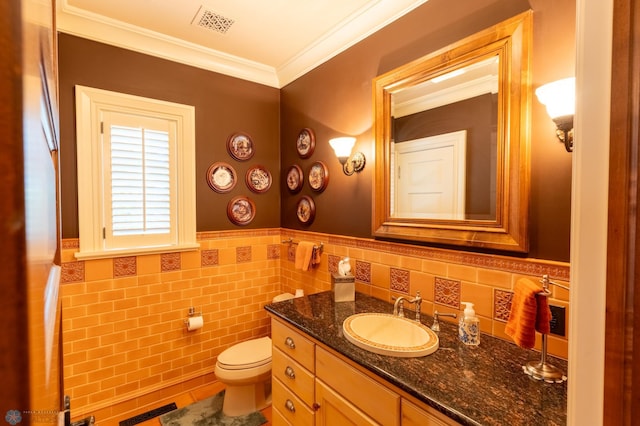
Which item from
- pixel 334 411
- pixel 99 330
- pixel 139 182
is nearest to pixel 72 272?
pixel 99 330

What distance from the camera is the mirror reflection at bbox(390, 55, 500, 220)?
1393mm

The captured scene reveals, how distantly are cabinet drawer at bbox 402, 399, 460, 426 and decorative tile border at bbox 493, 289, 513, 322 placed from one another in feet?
1.97

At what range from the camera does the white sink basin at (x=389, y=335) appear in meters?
1.22

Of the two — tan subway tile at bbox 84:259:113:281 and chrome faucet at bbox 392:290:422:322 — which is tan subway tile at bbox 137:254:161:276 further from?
chrome faucet at bbox 392:290:422:322

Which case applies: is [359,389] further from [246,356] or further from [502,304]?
[246,356]

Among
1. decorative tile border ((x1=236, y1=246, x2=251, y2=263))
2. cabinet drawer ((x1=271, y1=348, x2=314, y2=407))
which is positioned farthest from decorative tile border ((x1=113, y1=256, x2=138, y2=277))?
cabinet drawer ((x1=271, y1=348, x2=314, y2=407))

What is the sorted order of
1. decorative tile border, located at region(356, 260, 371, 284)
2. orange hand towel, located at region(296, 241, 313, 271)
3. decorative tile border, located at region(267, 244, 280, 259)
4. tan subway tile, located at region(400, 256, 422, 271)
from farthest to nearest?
decorative tile border, located at region(267, 244, 280, 259), orange hand towel, located at region(296, 241, 313, 271), decorative tile border, located at region(356, 260, 371, 284), tan subway tile, located at region(400, 256, 422, 271)

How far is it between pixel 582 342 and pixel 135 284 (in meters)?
2.43

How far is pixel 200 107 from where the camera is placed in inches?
95.2

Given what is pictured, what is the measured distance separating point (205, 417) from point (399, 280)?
1623 millimetres

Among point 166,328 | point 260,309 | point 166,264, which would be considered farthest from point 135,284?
point 260,309

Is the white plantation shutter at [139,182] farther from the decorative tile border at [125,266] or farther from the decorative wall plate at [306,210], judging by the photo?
the decorative wall plate at [306,210]

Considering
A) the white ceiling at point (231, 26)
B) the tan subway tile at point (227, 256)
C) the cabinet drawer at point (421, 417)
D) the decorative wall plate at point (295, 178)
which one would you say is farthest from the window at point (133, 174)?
the cabinet drawer at point (421, 417)

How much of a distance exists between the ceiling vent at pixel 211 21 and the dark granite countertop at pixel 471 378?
76.8 inches
